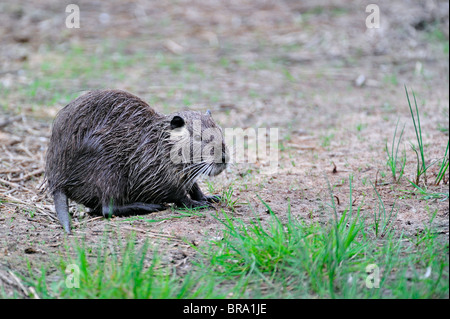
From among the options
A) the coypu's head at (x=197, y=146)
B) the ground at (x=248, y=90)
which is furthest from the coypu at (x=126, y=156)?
the ground at (x=248, y=90)

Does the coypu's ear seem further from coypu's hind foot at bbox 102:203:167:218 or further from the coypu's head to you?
coypu's hind foot at bbox 102:203:167:218

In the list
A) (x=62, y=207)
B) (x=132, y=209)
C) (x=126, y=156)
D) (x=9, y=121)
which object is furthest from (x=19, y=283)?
(x=9, y=121)

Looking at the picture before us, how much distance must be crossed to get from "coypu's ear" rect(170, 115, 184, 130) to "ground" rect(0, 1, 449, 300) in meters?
0.53

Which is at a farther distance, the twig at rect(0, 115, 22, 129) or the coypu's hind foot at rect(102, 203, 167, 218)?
the twig at rect(0, 115, 22, 129)

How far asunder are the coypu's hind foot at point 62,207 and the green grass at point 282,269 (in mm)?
536

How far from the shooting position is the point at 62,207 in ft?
11.4

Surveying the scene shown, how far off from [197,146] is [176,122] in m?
0.20

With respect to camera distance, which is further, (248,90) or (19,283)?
(248,90)

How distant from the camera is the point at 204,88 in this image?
21.5ft

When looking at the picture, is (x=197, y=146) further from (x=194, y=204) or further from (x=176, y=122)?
(x=194, y=204)

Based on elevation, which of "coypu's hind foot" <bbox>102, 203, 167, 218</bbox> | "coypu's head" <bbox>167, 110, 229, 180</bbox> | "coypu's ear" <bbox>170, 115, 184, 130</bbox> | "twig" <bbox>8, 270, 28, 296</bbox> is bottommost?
"twig" <bbox>8, 270, 28, 296</bbox>

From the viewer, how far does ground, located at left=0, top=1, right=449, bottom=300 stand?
130 inches

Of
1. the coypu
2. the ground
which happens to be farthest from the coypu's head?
the ground

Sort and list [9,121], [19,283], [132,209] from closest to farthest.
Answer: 1. [19,283]
2. [132,209]
3. [9,121]
